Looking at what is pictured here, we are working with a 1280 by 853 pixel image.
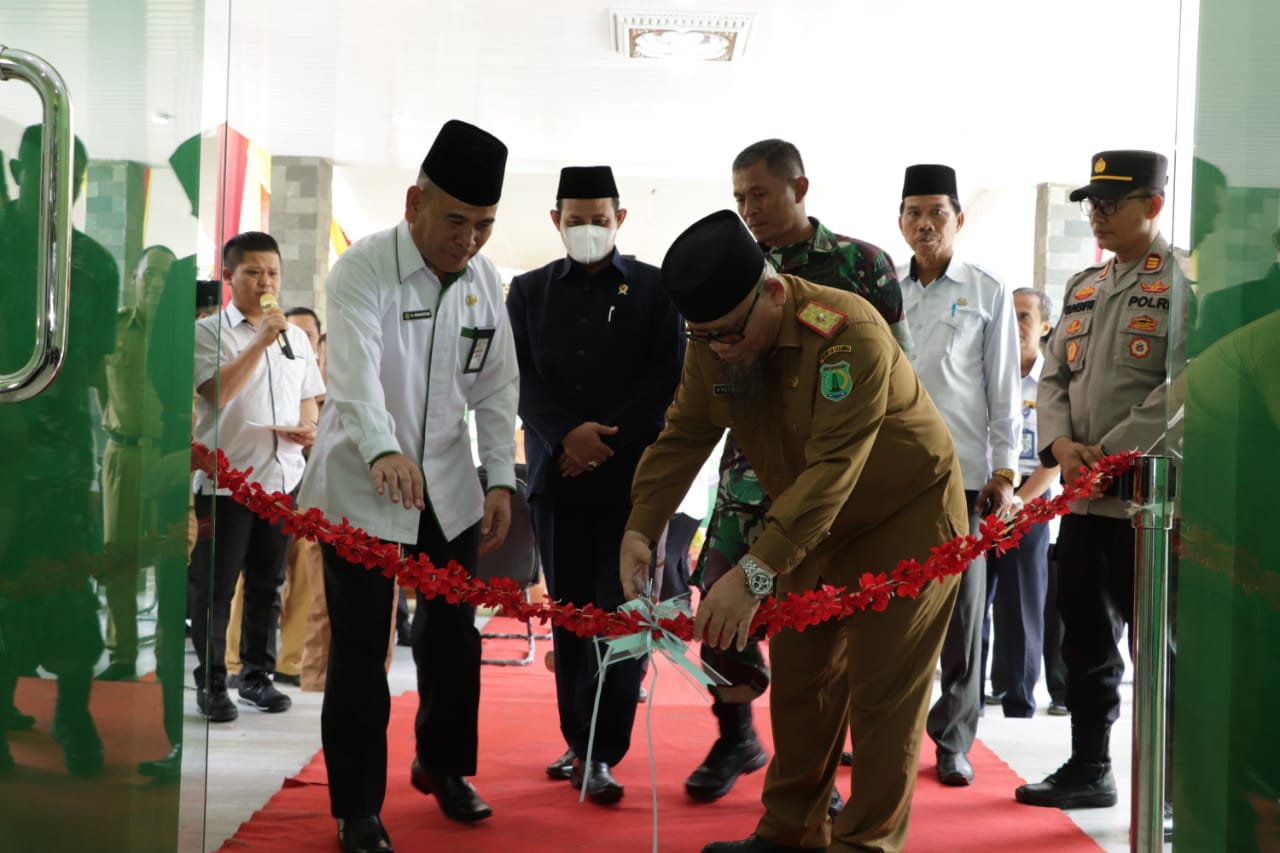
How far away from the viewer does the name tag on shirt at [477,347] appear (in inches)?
122

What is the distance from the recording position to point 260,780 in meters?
3.60

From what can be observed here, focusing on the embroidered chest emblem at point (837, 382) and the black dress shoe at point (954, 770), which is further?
the black dress shoe at point (954, 770)

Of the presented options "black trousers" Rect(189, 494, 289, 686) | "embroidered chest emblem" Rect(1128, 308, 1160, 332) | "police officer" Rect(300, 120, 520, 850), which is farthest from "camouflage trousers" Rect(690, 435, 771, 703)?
"black trousers" Rect(189, 494, 289, 686)

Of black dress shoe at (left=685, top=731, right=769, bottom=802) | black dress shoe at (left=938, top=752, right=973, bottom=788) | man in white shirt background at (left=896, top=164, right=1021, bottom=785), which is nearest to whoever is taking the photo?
black dress shoe at (left=685, top=731, right=769, bottom=802)

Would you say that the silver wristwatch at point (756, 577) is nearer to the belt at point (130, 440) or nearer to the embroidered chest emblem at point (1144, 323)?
the belt at point (130, 440)

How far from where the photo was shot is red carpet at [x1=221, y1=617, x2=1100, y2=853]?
3.01 meters

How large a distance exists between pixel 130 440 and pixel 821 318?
4.20 ft

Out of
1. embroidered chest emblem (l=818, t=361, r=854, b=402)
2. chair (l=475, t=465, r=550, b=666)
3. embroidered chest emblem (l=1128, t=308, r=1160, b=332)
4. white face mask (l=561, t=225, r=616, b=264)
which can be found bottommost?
chair (l=475, t=465, r=550, b=666)

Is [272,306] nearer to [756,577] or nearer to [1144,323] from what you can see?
[756,577]

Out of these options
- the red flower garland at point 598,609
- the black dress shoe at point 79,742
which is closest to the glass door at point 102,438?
the black dress shoe at point 79,742

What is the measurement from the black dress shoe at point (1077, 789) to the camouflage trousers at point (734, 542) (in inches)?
32.9

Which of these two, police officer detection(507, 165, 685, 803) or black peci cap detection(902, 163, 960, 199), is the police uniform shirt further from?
black peci cap detection(902, 163, 960, 199)

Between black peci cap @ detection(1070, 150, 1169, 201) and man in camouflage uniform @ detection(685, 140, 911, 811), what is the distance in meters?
0.61

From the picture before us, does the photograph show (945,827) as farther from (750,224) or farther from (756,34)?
(756,34)
